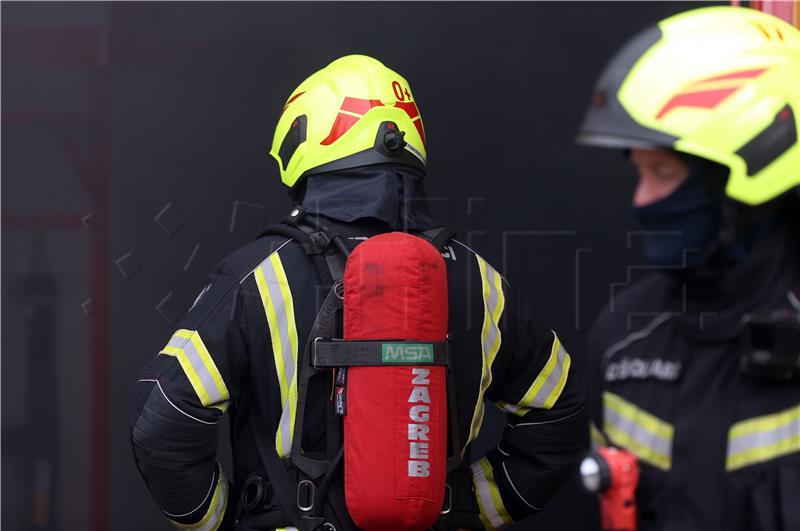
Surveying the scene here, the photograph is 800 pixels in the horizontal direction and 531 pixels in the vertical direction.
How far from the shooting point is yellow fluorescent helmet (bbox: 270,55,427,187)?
2693mm

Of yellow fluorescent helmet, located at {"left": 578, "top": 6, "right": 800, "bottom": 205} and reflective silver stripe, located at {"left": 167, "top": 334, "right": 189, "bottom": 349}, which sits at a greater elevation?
yellow fluorescent helmet, located at {"left": 578, "top": 6, "right": 800, "bottom": 205}

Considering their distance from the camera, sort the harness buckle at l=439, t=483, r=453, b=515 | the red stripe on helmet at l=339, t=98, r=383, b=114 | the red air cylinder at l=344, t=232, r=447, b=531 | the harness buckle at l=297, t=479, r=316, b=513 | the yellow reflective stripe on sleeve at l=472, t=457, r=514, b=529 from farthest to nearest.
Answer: the yellow reflective stripe on sleeve at l=472, t=457, r=514, b=529 < the red stripe on helmet at l=339, t=98, r=383, b=114 < the harness buckle at l=439, t=483, r=453, b=515 < the harness buckle at l=297, t=479, r=316, b=513 < the red air cylinder at l=344, t=232, r=447, b=531

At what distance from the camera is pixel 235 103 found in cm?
403

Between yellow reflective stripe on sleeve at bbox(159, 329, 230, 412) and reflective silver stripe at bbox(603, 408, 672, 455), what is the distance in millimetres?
995

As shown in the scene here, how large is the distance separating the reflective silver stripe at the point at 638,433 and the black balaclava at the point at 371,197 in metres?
0.93

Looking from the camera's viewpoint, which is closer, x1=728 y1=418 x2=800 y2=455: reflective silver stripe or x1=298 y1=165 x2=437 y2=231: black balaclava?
x1=728 y1=418 x2=800 y2=455: reflective silver stripe

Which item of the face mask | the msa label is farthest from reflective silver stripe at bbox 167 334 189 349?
the face mask

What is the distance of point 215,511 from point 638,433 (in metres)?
1.25

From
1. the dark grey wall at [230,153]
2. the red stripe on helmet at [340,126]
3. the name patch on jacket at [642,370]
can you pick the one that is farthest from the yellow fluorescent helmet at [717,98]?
the dark grey wall at [230,153]

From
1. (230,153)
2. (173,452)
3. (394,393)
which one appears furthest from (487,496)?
(230,153)

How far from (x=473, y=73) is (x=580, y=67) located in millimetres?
362

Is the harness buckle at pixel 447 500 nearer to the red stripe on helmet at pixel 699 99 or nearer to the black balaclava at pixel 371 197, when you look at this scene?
the black balaclava at pixel 371 197

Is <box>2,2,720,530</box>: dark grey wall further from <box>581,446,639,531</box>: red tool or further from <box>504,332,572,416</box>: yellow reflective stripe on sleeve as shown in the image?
<box>581,446,639,531</box>: red tool

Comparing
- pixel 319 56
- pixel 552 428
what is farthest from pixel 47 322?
pixel 552 428
